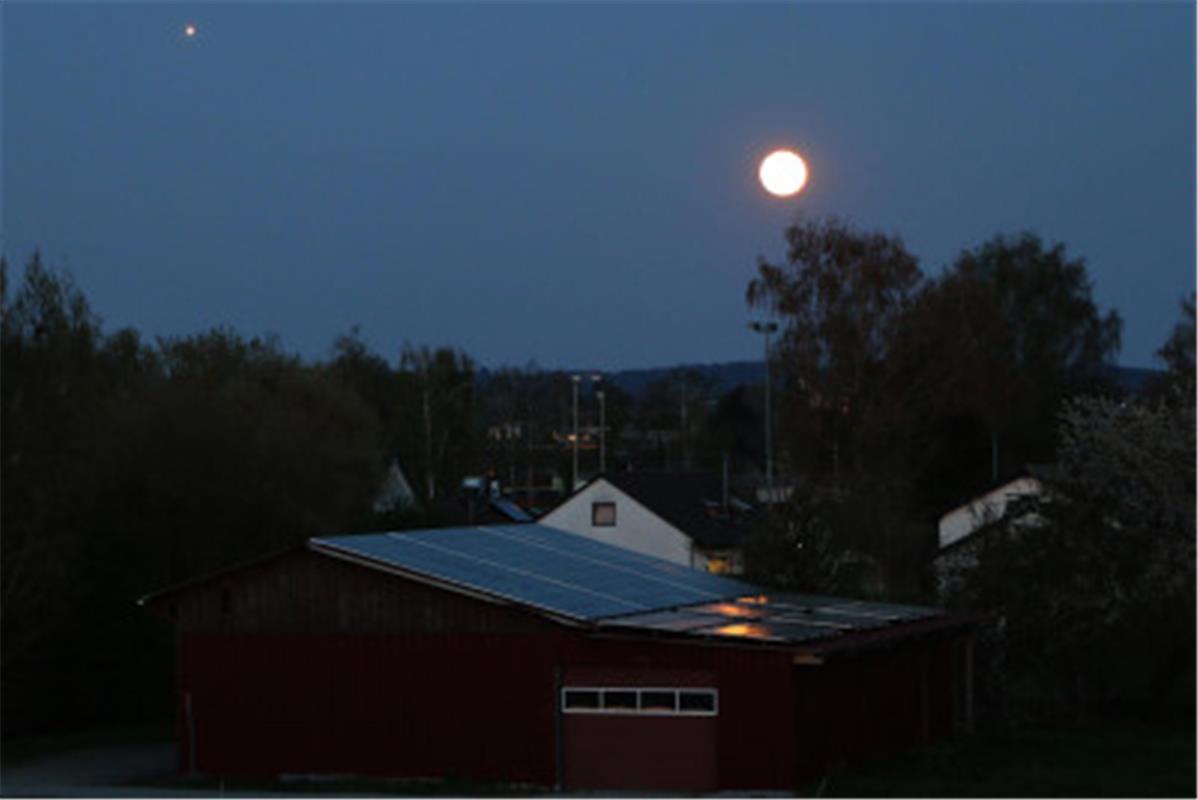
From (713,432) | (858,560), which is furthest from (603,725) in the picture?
(713,432)

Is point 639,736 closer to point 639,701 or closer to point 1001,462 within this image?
point 639,701

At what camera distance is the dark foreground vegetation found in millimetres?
31938

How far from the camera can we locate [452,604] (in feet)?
85.7

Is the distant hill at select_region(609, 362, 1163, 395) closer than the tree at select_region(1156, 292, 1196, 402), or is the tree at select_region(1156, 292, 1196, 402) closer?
the tree at select_region(1156, 292, 1196, 402)

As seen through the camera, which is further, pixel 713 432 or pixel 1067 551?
pixel 713 432

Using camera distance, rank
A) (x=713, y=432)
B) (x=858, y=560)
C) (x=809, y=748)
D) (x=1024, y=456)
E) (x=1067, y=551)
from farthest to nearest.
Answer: (x=713, y=432) → (x=1024, y=456) → (x=858, y=560) → (x=1067, y=551) → (x=809, y=748)

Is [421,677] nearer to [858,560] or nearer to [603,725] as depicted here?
[603,725]

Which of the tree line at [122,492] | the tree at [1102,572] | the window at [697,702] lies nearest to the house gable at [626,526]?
the tree line at [122,492]

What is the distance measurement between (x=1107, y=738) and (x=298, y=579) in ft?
45.8

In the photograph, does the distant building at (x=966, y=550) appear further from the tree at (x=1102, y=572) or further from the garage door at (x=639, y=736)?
the garage door at (x=639, y=736)

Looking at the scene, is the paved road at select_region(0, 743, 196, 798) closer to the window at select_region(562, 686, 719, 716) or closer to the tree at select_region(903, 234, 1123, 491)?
the window at select_region(562, 686, 719, 716)

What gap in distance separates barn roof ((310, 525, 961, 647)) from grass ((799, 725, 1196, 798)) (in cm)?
197

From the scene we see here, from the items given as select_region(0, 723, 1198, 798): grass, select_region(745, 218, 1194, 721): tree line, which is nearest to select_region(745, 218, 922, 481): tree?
select_region(745, 218, 1194, 721): tree line

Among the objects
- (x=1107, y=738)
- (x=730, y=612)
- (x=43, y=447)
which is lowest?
(x=1107, y=738)
